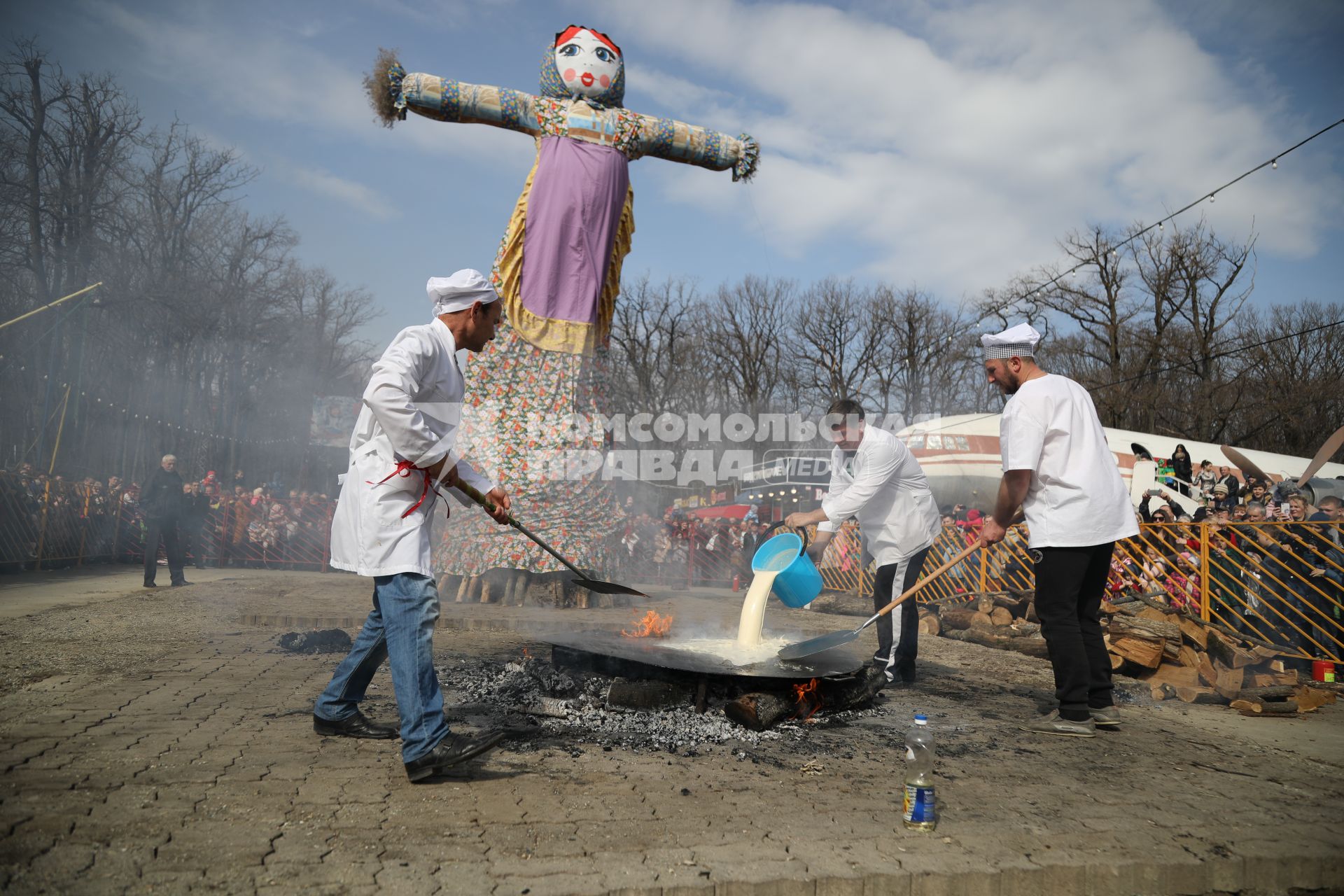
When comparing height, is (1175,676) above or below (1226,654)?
below

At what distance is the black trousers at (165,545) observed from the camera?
10.7 meters

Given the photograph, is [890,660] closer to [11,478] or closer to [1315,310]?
[11,478]

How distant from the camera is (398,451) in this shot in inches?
125

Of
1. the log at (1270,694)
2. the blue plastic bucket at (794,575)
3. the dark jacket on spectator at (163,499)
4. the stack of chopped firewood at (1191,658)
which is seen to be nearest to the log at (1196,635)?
the stack of chopped firewood at (1191,658)

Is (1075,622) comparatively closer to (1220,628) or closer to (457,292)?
(457,292)

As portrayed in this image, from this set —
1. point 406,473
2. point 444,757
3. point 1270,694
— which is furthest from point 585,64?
point 1270,694

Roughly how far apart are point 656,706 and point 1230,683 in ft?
14.4

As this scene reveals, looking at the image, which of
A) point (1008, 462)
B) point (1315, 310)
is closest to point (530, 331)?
point (1008, 462)

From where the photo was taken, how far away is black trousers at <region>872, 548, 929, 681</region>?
5695 mm

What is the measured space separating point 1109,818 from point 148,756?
12.2 ft

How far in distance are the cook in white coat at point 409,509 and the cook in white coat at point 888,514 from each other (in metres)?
2.86

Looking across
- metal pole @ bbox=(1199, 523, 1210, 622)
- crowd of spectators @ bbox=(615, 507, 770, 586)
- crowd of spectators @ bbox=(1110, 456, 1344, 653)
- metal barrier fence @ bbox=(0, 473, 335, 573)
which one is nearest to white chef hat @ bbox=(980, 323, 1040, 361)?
crowd of spectators @ bbox=(1110, 456, 1344, 653)

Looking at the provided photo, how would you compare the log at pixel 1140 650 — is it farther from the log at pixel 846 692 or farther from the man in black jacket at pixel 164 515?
the man in black jacket at pixel 164 515

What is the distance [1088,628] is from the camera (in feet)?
14.2
